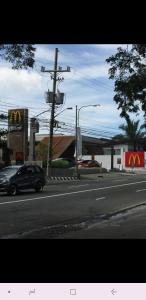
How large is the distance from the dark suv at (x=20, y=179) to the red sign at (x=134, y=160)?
56.4m

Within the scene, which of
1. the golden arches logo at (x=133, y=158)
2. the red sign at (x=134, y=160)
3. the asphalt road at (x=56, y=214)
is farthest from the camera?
the golden arches logo at (x=133, y=158)

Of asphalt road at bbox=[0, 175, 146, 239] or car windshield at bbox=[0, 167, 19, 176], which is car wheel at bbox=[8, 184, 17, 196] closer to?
car windshield at bbox=[0, 167, 19, 176]

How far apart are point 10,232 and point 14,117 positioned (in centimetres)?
5360

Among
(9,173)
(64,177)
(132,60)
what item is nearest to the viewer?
(132,60)

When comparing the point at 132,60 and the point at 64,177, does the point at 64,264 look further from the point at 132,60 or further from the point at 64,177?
the point at 64,177

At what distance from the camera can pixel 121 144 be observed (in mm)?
104438

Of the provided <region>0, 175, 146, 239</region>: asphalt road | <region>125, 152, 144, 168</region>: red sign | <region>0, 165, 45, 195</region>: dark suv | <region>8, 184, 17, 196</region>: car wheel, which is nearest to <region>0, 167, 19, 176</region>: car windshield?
<region>0, 165, 45, 195</region>: dark suv

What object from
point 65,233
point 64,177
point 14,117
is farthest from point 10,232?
point 14,117

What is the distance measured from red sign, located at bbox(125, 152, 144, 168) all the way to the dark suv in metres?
56.4

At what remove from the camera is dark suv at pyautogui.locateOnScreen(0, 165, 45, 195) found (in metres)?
31.4

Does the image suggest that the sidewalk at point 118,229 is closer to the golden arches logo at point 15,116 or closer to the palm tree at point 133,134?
the golden arches logo at point 15,116

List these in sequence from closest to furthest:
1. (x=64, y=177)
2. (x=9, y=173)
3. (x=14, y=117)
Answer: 1. (x=9, y=173)
2. (x=64, y=177)
3. (x=14, y=117)

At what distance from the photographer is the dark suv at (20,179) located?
103 feet

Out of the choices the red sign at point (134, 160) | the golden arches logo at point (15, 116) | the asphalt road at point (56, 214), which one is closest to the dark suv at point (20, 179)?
the asphalt road at point (56, 214)
